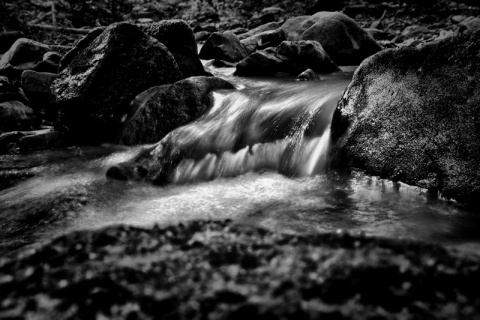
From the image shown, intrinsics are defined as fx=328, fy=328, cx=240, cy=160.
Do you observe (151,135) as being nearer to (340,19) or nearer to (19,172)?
(19,172)

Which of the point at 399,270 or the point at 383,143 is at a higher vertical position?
the point at 383,143

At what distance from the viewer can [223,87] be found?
7594 mm

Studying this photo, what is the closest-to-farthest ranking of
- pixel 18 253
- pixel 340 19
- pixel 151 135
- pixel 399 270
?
pixel 399 270
pixel 18 253
pixel 151 135
pixel 340 19

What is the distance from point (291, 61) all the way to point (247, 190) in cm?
662

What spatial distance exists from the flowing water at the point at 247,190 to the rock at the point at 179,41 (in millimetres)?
2817

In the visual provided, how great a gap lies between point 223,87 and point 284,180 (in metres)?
3.83

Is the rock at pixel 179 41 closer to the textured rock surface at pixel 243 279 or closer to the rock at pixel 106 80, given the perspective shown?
the rock at pixel 106 80

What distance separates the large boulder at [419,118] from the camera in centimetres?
343

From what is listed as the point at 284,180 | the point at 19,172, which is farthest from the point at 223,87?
the point at 19,172

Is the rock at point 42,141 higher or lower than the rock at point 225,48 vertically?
lower

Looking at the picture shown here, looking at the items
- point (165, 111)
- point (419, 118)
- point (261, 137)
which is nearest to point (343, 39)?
point (165, 111)

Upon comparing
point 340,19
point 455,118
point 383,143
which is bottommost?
point 383,143

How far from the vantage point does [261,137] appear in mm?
5406

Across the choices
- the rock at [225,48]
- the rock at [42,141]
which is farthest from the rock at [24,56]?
the rock at [225,48]
